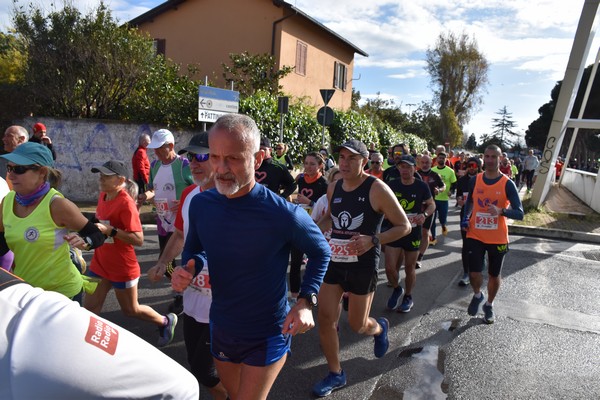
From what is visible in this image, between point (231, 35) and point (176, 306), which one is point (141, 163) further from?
point (231, 35)

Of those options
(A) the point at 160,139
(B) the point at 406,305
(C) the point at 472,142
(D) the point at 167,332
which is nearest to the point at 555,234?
(B) the point at 406,305

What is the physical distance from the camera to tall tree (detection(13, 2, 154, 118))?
1155 cm

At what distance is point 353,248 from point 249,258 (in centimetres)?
155

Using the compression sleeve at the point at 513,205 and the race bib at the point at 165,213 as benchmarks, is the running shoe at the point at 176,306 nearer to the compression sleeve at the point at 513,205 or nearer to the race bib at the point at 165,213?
the race bib at the point at 165,213

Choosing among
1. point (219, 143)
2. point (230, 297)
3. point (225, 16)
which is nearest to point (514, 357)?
point (230, 297)

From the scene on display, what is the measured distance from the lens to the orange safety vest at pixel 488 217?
5348 millimetres

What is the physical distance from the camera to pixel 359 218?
389 centimetres

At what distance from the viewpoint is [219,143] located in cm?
214

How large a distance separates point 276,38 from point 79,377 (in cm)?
2097

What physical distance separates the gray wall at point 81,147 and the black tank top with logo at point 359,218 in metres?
9.58

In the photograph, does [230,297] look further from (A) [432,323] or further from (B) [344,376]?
(A) [432,323]

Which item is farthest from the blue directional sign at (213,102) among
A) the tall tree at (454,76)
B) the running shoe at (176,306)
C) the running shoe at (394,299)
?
the tall tree at (454,76)

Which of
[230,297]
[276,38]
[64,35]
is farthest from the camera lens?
[276,38]

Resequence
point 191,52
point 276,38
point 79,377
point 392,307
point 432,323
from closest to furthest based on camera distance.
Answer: point 79,377 → point 432,323 → point 392,307 → point 276,38 → point 191,52
